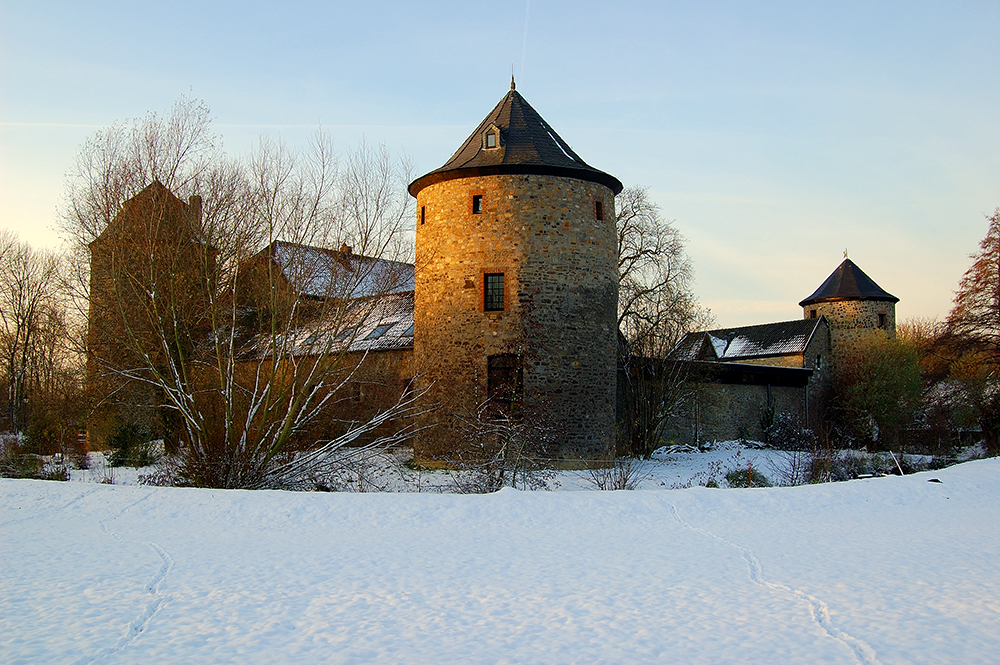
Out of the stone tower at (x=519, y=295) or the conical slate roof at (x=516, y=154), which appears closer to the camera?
the stone tower at (x=519, y=295)

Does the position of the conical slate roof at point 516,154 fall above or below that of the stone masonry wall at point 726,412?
above

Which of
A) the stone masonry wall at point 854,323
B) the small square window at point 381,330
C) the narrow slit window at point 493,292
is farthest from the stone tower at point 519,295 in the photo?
the stone masonry wall at point 854,323

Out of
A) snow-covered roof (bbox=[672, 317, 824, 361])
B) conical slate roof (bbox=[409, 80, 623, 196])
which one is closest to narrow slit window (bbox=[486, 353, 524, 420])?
conical slate roof (bbox=[409, 80, 623, 196])

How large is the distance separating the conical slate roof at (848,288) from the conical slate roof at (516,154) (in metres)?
19.3

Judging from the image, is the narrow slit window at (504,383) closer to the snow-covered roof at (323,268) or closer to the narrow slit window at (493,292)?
the narrow slit window at (493,292)

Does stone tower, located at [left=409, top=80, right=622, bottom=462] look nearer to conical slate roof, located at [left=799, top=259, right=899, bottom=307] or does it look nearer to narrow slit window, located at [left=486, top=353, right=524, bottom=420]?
narrow slit window, located at [left=486, top=353, right=524, bottom=420]

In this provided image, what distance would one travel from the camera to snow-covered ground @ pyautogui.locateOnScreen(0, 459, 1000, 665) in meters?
5.23

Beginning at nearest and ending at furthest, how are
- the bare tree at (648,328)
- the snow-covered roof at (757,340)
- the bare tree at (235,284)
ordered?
the bare tree at (235,284)
the bare tree at (648,328)
the snow-covered roof at (757,340)

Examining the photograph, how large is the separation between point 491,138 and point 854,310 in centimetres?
2225

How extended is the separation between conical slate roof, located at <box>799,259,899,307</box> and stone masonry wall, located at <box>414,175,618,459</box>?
20042 millimetres

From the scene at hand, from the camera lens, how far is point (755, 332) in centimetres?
3897

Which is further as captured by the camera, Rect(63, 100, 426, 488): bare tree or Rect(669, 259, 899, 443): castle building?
Rect(669, 259, 899, 443): castle building

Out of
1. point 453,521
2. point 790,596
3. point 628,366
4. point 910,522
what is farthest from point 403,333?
point 790,596

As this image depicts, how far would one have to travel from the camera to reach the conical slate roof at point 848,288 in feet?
116
